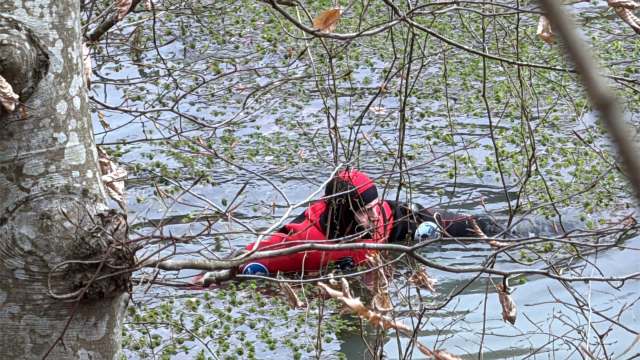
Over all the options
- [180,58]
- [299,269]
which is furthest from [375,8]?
[299,269]

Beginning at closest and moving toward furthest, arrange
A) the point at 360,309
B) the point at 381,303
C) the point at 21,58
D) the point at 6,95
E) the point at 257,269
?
the point at 6,95 → the point at 21,58 → the point at 360,309 → the point at 381,303 → the point at 257,269

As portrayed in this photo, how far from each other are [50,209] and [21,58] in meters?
0.43

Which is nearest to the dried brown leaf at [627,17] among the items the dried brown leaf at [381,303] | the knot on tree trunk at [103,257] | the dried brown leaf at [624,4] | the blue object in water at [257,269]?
the dried brown leaf at [624,4]

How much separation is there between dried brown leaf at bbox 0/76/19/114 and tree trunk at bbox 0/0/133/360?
0.30 ft

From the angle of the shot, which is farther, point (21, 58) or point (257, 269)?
point (257, 269)

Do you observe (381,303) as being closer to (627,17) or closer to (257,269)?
(627,17)

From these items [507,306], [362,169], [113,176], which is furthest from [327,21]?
[362,169]

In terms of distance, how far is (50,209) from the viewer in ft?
6.97

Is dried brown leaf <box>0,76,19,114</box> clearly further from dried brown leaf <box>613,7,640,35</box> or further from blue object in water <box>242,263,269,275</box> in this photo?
blue object in water <box>242,263,269,275</box>

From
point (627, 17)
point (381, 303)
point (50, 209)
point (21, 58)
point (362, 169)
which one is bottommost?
point (381, 303)

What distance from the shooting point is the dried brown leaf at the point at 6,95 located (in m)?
1.94

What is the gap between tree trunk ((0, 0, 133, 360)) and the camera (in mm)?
2100

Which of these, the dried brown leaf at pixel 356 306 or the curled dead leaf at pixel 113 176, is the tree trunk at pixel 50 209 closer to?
the curled dead leaf at pixel 113 176

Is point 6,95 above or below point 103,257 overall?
above
